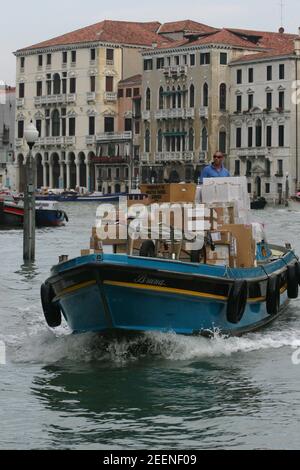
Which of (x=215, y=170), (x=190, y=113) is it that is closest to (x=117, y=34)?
(x=190, y=113)

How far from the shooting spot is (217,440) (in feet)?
31.3

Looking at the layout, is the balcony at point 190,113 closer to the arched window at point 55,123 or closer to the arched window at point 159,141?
the arched window at point 159,141

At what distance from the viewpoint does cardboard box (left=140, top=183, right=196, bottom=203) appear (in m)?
13.9

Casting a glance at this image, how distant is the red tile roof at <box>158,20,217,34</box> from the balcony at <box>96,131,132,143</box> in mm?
6211

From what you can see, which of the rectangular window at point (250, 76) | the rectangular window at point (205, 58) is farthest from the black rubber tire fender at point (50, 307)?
the rectangular window at point (205, 58)

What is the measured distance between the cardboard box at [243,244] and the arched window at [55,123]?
70021 millimetres

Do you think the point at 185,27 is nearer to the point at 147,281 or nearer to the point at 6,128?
the point at 6,128

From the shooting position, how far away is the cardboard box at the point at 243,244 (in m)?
13.8

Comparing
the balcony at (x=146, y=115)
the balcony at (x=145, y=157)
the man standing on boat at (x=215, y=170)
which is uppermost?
the balcony at (x=146, y=115)

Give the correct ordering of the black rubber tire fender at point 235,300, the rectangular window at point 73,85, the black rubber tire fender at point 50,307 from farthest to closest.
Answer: the rectangular window at point 73,85 → the black rubber tire fender at point 50,307 → the black rubber tire fender at point 235,300
